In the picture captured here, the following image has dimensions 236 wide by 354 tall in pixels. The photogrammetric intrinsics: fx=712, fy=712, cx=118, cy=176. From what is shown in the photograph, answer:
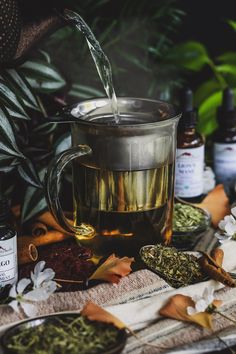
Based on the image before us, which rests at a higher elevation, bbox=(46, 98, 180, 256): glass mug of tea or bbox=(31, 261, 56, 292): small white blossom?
bbox=(46, 98, 180, 256): glass mug of tea

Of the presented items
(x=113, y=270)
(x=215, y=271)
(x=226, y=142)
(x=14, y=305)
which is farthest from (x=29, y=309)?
(x=226, y=142)

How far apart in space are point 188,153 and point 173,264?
29 cm

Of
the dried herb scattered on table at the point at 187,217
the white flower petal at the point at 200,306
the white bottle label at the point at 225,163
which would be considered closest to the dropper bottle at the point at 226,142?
the white bottle label at the point at 225,163

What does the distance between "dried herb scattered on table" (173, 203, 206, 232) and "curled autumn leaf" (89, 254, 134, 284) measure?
201mm

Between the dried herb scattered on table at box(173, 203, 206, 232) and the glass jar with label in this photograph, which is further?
the dried herb scattered on table at box(173, 203, 206, 232)

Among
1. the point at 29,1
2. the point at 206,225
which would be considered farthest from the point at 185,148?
the point at 29,1

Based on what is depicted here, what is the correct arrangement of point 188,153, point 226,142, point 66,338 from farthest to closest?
point 226,142 → point 188,153 → point 66,338

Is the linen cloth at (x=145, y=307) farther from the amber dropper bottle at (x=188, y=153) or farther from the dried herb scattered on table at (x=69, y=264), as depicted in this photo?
the amber dropper bottle at (x=188, y=153)

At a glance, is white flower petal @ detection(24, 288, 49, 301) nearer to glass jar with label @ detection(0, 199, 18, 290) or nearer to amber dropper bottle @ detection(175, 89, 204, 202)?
glass jar with label @ detection(0, 199, 18, 290)

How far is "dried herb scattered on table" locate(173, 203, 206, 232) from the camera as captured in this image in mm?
1175

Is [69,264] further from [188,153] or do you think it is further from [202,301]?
[188,153]

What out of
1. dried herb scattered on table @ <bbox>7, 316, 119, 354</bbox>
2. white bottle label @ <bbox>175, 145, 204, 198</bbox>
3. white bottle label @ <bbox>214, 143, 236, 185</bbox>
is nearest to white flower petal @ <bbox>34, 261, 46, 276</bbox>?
dried herb scattered on table @ <bbox>7, 316, 119, 354</bbox>

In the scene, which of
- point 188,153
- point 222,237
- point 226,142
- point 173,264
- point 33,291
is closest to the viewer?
point 33,291

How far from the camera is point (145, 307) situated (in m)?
0.90
